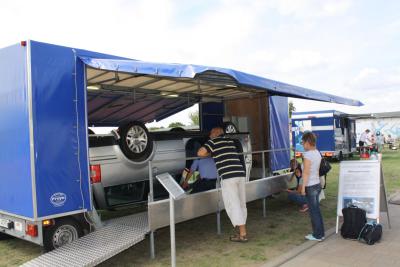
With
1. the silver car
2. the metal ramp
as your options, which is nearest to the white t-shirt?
the silver car

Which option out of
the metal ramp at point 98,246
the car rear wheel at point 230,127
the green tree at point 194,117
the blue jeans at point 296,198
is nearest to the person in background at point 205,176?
the metal ramp at point 98,246

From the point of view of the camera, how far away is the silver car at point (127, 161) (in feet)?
20.3

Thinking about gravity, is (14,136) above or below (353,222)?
A: above

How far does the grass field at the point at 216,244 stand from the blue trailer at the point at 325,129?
12090 millimetres

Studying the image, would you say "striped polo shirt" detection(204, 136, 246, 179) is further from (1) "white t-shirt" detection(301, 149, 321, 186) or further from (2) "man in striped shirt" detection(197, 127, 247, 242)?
(1) "white t-shirt" detection(301, 149, 321, 186)

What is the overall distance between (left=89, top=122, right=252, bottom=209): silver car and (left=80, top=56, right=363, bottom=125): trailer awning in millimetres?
1028

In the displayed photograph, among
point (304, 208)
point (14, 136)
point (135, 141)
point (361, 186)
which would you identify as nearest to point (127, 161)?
point (135, 141)

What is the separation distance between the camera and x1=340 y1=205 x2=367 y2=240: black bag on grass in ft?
20.0

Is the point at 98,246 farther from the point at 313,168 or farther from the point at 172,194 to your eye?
the point at 313,168

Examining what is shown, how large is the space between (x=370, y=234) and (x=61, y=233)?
14.1 ft

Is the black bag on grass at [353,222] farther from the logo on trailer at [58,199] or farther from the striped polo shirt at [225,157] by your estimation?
the logo on trailer at [58,199]

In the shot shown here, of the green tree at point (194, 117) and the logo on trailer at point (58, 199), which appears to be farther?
the green tree at point (194, 117)

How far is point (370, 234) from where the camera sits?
19.1 feet

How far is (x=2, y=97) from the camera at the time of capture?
17.7 feet
